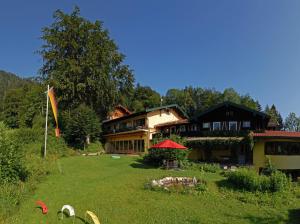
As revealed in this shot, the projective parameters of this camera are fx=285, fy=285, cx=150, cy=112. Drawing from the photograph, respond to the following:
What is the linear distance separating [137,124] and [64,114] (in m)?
11.7

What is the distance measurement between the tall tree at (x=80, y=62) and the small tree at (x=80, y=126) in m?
2.87

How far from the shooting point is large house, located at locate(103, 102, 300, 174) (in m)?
27.0

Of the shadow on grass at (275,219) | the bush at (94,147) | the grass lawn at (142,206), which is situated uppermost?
the bush at (94,147)

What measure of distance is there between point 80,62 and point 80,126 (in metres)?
9.92

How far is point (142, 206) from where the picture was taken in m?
13.0

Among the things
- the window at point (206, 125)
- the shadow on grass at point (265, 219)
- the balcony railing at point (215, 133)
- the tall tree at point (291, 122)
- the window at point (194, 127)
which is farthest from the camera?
the tall tree at point (291, 122)

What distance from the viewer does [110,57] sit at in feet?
151

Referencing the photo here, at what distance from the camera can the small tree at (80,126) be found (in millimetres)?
41312

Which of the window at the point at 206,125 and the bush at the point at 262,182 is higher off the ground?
the window at the point at 206,125

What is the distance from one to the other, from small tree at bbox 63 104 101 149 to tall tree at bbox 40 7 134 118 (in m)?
2.87

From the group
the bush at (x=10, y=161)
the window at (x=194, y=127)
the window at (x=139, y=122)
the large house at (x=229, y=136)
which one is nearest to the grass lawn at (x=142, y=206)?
the bush at (x=10, y=161)

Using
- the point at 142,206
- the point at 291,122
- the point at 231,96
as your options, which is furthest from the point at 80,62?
the point at 291,122

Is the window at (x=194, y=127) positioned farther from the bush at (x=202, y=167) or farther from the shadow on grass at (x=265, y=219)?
the shadow on grass at (x=265, y=219)

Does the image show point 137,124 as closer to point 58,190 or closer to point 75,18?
point 75,18
